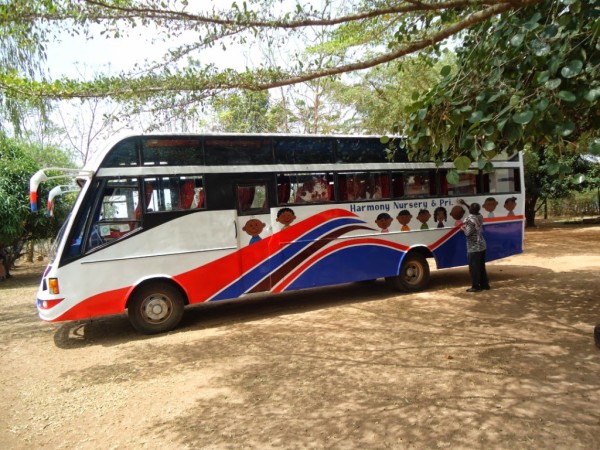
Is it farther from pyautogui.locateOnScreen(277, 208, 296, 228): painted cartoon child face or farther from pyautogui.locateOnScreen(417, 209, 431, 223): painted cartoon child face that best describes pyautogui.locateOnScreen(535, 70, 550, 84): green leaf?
pyautogui.locateOnScreen(417, 209, 431, 223): painted cartoon child face

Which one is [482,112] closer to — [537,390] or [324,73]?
[324,73]

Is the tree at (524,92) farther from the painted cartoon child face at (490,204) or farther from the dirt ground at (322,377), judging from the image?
the painted cartoon child face at (490,204)

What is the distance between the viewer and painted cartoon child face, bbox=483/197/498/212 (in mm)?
8616

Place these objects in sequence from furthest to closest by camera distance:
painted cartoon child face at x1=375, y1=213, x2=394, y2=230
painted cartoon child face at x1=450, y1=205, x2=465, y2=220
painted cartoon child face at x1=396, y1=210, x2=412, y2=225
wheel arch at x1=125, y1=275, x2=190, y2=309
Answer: painted cartoon child face at x1=450, y1=205, x2=465, y2=220
painted cartoon child face at x1=396, y1=210, x2=412, y2=225
painted cartoon child face at x1=375, y1=213, x2=394, y2=230
wheel arch at x1=125, y1=275, x2=190, y2=309

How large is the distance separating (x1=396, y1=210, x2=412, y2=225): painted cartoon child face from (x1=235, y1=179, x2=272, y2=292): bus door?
251 cm

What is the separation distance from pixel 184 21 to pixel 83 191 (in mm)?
2753

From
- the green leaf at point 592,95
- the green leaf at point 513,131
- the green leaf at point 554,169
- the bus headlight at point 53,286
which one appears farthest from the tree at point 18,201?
the green leaf at point 592,95

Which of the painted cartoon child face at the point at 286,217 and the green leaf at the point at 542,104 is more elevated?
the green leaf at the point at 542,104

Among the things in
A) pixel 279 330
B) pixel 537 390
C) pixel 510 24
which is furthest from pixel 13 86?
pixel 537 390

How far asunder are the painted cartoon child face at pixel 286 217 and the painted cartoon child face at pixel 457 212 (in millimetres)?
3322

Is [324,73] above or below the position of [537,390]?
above

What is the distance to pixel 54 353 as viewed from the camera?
577 centimetres

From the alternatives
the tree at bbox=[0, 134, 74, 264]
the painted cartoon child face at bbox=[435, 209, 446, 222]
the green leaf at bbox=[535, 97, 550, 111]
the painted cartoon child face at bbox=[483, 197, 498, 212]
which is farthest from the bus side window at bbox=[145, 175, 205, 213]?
the tree at bbox=[0, 134, 74, 264]

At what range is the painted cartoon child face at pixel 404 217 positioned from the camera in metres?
7.91
